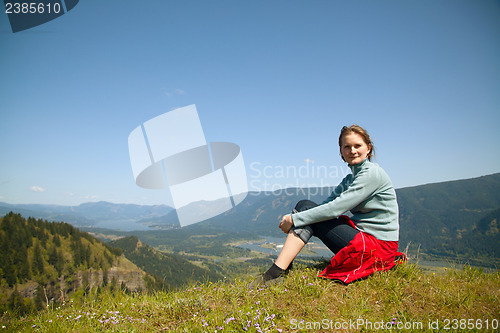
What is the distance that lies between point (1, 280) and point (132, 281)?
170 feet

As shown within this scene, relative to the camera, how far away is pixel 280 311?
355 cm

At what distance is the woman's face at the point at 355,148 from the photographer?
430 centimetres

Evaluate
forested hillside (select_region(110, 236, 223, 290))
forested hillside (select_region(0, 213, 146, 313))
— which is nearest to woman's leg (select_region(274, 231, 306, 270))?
forested hillside (select_region(0, 213, 146, 313))

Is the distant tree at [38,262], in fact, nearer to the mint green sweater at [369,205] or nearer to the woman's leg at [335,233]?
the woman's leg at [335,233]

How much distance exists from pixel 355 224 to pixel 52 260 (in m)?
164

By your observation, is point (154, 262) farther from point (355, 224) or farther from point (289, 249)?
point (355, 224)

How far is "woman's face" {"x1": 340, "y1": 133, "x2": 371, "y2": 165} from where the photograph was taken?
430 centimetres

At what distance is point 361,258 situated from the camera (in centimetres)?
399

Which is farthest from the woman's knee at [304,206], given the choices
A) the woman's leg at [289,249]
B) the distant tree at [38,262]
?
the distant tree at [38,262]

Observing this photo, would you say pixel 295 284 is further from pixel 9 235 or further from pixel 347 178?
pixel 9 235

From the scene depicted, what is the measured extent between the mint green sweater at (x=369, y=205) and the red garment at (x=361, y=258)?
0.17 meters

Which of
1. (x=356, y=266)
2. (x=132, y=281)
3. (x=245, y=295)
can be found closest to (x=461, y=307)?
(x=356, y=266)

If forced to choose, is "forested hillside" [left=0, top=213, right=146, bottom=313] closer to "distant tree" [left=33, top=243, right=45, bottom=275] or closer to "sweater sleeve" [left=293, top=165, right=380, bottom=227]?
"distant tree" [left=33, top=243, right=45, bottom=275]

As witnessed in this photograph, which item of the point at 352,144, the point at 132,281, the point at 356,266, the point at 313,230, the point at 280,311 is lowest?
the point at 132,281
